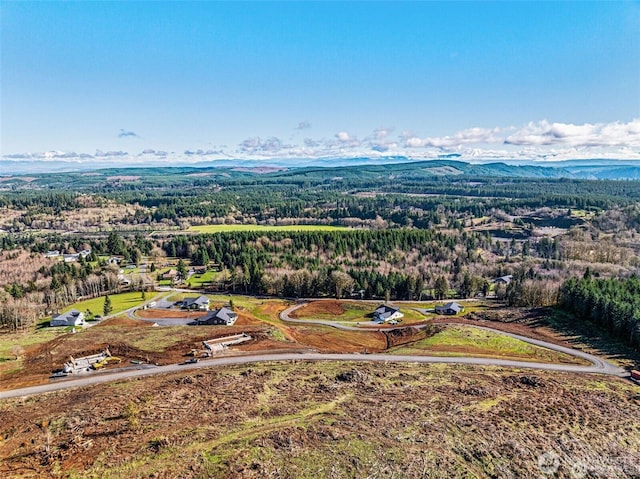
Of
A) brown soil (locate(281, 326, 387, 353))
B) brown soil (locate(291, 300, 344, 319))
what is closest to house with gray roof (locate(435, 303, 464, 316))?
brown soil (locate(291, 300, 344, 319))

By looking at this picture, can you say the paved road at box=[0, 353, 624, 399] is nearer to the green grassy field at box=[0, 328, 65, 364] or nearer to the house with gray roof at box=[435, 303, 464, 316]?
the green grassy field at box=[0, 328, 65, 364]

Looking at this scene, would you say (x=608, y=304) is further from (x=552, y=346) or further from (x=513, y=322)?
(x=513, y=322)

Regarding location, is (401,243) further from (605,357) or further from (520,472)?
(520,472)

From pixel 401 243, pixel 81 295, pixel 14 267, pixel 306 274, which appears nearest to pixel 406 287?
pixel 306 274

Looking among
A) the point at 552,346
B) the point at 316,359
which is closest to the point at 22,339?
the point at 316,359

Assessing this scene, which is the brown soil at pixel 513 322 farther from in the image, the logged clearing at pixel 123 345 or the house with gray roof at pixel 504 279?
the logged clearing at pixel 123 345

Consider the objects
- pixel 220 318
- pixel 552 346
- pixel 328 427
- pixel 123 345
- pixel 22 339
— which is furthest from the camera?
pixel 220 318

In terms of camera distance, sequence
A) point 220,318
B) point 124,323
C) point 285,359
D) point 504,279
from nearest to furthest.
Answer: point 285,359 → point 220,318 → point 124,323 → point 504,279

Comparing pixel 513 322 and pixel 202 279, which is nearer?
pixel 513 322
